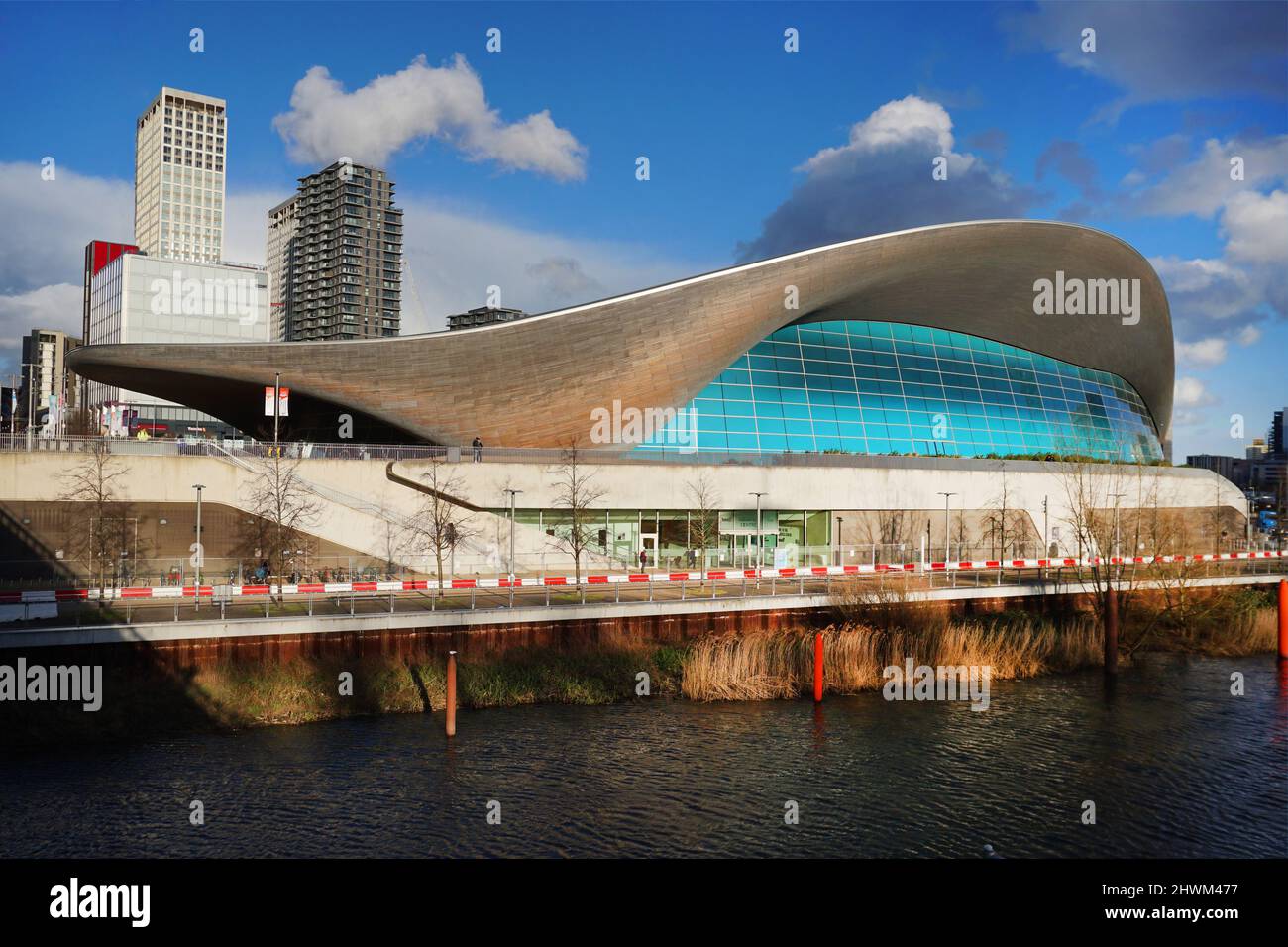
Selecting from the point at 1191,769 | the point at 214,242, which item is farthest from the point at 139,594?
the point at 214,242

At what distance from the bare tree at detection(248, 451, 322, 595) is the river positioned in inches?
426

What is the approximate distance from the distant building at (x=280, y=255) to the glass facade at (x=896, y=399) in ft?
393

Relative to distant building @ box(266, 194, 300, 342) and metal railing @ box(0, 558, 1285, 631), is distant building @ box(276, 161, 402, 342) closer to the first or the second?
distant building @ box(266, 194, 300, 342)

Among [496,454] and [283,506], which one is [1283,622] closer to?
[496,454]

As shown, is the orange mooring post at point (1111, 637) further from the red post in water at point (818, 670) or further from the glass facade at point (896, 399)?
the glass facade at point (896, 399)

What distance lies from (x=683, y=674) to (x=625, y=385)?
17.6 meters

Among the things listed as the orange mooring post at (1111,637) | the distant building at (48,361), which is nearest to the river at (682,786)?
the orange mooring post at (1111,637)

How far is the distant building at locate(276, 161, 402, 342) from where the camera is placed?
455 feet

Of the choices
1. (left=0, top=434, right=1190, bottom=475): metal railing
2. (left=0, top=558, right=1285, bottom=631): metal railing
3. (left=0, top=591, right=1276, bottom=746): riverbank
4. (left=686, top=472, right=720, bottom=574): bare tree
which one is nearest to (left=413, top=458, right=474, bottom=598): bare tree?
(left=0, top=434, right=1190, bottom=475): metal railing

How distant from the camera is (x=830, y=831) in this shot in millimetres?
14305

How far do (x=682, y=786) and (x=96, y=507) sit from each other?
20.8 meters

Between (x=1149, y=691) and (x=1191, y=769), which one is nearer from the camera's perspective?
(x=1191, y=769)

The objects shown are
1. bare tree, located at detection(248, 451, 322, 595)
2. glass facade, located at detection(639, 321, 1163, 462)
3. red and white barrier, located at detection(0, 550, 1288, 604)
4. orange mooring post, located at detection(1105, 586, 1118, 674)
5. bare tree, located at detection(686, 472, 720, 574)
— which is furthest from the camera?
glass facade, located at detection(639, 321, 1163, 462)
